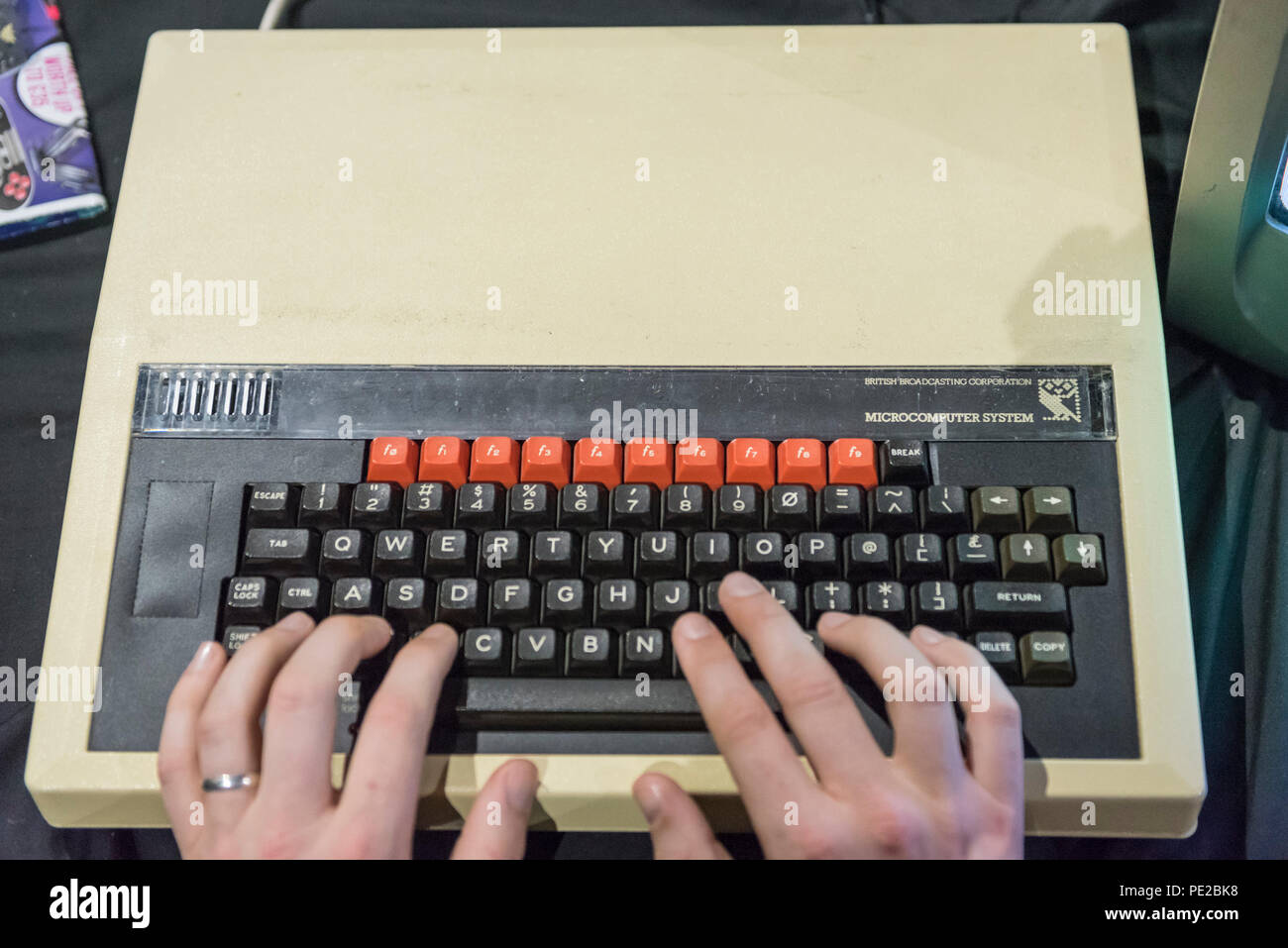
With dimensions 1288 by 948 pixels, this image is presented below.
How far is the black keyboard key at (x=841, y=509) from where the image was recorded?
74 cm

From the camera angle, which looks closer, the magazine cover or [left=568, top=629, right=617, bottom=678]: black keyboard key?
[left=568, top=629, right=617, bottom=678]: black keyboard key

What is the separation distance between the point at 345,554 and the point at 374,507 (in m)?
0.04

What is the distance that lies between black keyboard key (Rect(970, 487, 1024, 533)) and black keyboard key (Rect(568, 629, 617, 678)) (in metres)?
0.30

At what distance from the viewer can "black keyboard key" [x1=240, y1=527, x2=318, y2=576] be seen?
73 cm

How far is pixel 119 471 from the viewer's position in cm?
77

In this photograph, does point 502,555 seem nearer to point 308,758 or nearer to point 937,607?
point 308,758

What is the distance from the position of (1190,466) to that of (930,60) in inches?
17.7

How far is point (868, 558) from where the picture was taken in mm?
724

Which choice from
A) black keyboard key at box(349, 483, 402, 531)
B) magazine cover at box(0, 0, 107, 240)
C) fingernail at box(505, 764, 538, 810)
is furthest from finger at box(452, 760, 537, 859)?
magazine cover at box(0, 0, 107, 240)

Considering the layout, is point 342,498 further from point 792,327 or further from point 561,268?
point 792,327

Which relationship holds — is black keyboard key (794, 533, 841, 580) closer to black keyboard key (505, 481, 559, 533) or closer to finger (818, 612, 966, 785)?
finger (818, 612, 966, 785)

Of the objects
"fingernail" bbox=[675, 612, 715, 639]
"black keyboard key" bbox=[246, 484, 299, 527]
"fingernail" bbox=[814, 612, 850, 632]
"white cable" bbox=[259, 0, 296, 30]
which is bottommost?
"fingernail" bbox=[675, 612, 715, 639]

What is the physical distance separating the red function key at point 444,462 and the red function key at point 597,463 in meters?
0.09

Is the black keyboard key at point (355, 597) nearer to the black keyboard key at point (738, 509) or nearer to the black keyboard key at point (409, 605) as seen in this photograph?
the black keyboard key at point (409, 605)
